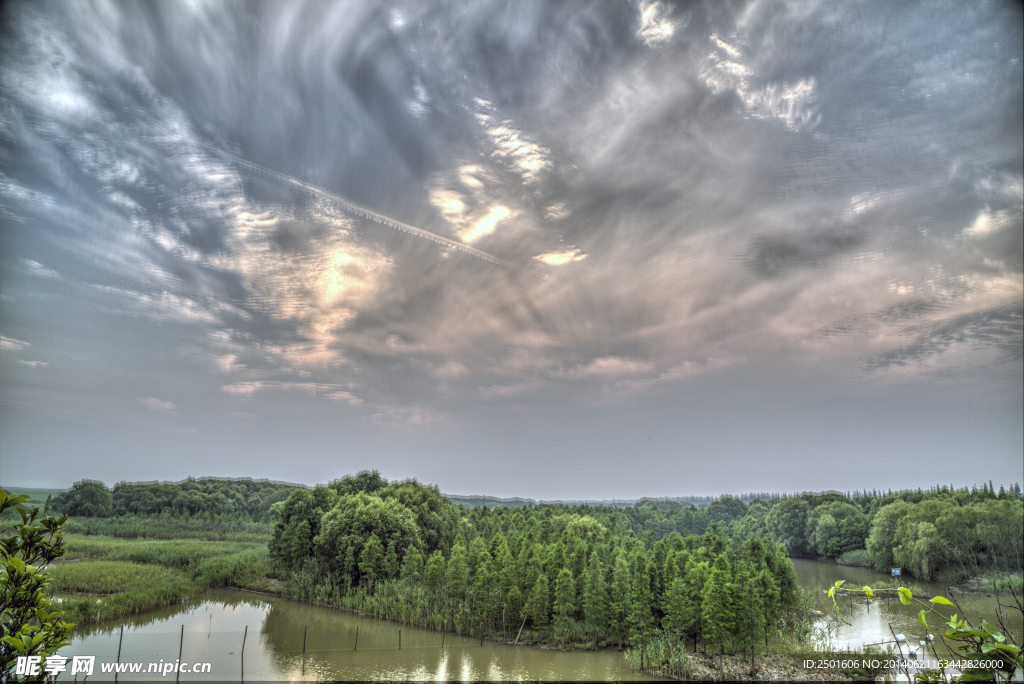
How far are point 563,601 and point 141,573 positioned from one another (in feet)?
60.8

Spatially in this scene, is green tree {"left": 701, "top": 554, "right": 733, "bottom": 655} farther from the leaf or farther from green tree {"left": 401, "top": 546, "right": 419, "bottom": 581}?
the leaf

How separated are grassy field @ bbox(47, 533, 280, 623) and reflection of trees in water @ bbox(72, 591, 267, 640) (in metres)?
0.24

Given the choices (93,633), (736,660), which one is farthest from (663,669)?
(93,633)

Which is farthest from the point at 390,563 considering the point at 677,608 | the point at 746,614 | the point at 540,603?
the point at 746,614

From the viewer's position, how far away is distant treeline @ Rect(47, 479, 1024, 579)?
78.7ft

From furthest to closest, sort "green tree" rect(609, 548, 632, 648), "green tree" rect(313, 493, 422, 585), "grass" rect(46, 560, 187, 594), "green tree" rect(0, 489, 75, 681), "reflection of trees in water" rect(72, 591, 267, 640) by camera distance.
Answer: "green tree" rect(313, 493, 422, 585)
"green tree" rect(609, 548, 632, 648)
"grass" rect(46, 560, 187, 594)
"reflection of trees in water" rect(72, 591, 267, 640)
"green tree" rect(0, 489, 75, 681)

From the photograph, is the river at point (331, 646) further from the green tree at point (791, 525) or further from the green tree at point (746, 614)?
the green tree at point (791, 525)

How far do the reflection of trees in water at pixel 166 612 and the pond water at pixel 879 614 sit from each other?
78.1ft

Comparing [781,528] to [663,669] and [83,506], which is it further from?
[83,506]

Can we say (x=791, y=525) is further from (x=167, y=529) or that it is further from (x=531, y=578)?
(x=167, y=529)

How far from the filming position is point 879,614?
24812mm

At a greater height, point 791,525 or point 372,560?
point 372,560

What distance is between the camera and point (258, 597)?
88.2ft

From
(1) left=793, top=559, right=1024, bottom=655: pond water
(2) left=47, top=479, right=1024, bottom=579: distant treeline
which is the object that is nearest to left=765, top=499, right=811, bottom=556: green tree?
(2) left=47, top=479, right=1024, bottom=579: distant treeline
